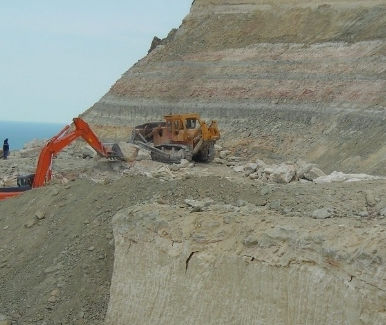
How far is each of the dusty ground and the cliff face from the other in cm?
1083

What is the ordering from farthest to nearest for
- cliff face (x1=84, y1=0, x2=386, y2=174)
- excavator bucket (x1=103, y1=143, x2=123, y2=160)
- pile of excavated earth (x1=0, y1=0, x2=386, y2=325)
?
cliff face (x1=84, y1=0, x2=386, y2=174)
excavator bucket (x1=103, y1=143, x2=123, y2=160)
pile of excavated earth (x1=0, y1=0, x2=386, y2=325)

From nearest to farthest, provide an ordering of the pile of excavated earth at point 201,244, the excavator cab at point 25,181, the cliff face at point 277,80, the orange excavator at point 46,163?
1. the pile of excavated earth at point 201,244
2. the orange excavator at point 46,163
3. the excavator cab at point 25,181
4. the cliff face at point 277,80

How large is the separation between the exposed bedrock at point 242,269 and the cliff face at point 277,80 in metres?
12.8

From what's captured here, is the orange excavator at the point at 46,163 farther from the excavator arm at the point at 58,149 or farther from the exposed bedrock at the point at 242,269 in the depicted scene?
the exposed bedrock at the point at 242,269

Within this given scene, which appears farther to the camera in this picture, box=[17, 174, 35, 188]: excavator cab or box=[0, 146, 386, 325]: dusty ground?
box=[17, 174, 35, 188]: excavator cab

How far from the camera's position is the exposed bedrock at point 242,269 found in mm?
7848

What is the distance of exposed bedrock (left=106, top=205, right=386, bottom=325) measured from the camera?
785cm

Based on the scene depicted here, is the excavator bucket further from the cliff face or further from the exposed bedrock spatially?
the exposed bedrock

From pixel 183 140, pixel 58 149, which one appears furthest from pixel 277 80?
pixel 58 149

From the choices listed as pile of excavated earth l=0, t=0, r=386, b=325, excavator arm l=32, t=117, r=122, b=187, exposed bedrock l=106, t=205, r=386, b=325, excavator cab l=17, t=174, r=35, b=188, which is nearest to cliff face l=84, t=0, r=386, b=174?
pile of excavated earth l=0, t=0, r=386, b=325

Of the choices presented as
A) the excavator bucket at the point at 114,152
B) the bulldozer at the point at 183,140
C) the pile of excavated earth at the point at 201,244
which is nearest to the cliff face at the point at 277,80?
the pile of excavated earth at the point at 201,244

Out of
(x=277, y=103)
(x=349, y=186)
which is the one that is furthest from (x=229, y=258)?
(x=277, y=103)

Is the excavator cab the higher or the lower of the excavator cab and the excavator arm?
the lower

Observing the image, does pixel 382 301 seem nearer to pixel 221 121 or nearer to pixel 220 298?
pixel 220 298
